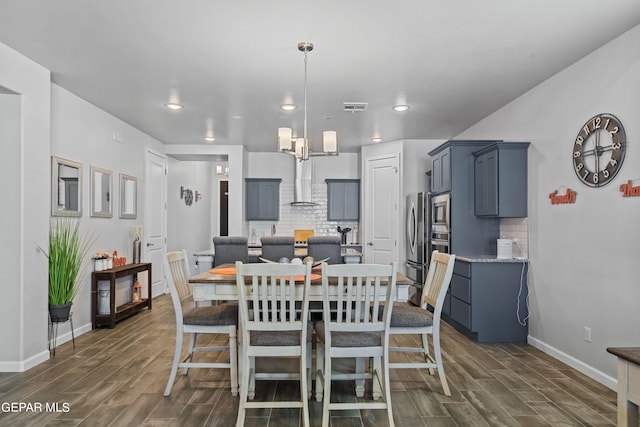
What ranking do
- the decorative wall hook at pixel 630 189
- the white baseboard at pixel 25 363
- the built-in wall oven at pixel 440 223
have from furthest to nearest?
the built-in wall oven at pixel 440 223 → the white baseboard at pixel 25 363 → the decorative wall hook at pixel 630 189

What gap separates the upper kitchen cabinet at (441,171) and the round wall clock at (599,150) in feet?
5.33

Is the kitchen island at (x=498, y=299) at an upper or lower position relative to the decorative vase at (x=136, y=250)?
lower

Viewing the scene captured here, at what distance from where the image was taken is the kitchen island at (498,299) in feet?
14.6

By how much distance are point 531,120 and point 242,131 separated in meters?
3.92

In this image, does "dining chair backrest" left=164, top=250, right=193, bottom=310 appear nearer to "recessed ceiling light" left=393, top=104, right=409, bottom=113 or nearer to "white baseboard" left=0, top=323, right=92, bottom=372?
"white baseboard" left=0, top=323, right=92, bottom=372

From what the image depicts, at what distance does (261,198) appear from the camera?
787cm

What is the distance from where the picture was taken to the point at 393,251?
702 centimetres

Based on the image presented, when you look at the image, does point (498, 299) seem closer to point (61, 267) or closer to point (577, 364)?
point (577, 364)

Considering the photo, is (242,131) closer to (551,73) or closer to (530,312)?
(551,73)

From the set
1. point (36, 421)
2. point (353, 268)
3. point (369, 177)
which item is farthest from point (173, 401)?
point (369, 177)

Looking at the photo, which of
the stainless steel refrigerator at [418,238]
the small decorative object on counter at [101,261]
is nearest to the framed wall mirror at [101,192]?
the small decorative object on counter at [101,261]

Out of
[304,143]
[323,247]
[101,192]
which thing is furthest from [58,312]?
[323,247]

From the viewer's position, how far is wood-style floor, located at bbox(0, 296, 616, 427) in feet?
8.87

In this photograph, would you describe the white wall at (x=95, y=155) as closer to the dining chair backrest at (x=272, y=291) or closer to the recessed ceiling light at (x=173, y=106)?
the recessed ceiling light at (x=173, y=106)
